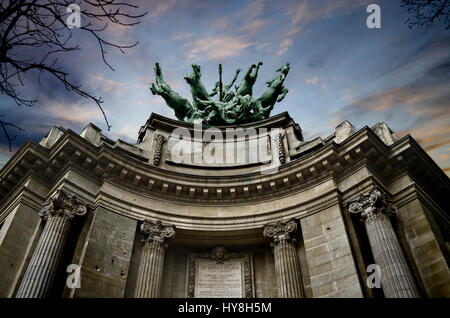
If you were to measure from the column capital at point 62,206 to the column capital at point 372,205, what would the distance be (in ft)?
34.3

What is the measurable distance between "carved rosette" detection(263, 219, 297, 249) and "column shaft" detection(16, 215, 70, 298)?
26.0 feet

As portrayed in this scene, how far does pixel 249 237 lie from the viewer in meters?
17.0

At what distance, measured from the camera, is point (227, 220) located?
17.0 m

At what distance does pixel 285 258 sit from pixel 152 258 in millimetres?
5211

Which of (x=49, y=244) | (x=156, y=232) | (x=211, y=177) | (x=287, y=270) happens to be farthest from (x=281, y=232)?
(x=49, y=244)

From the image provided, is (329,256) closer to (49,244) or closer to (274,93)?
(49,244)

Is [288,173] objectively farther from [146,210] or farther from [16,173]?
[16,173]

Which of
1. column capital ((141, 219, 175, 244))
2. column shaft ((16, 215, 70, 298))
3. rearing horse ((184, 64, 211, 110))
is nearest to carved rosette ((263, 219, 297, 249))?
column capital ((141, 219, 175, 244))

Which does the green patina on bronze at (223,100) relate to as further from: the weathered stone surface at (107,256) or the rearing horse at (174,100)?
the weathered stone surface at (107,256)

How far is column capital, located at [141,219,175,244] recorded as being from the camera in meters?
15.7

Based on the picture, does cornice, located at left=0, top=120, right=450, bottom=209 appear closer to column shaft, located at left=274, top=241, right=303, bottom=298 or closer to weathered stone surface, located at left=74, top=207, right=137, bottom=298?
weathered stone surface, located at left=74, top=207, right=137, bottom=298

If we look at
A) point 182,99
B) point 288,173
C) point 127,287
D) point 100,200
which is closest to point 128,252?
point 127,287

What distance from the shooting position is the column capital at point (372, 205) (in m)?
14.3
